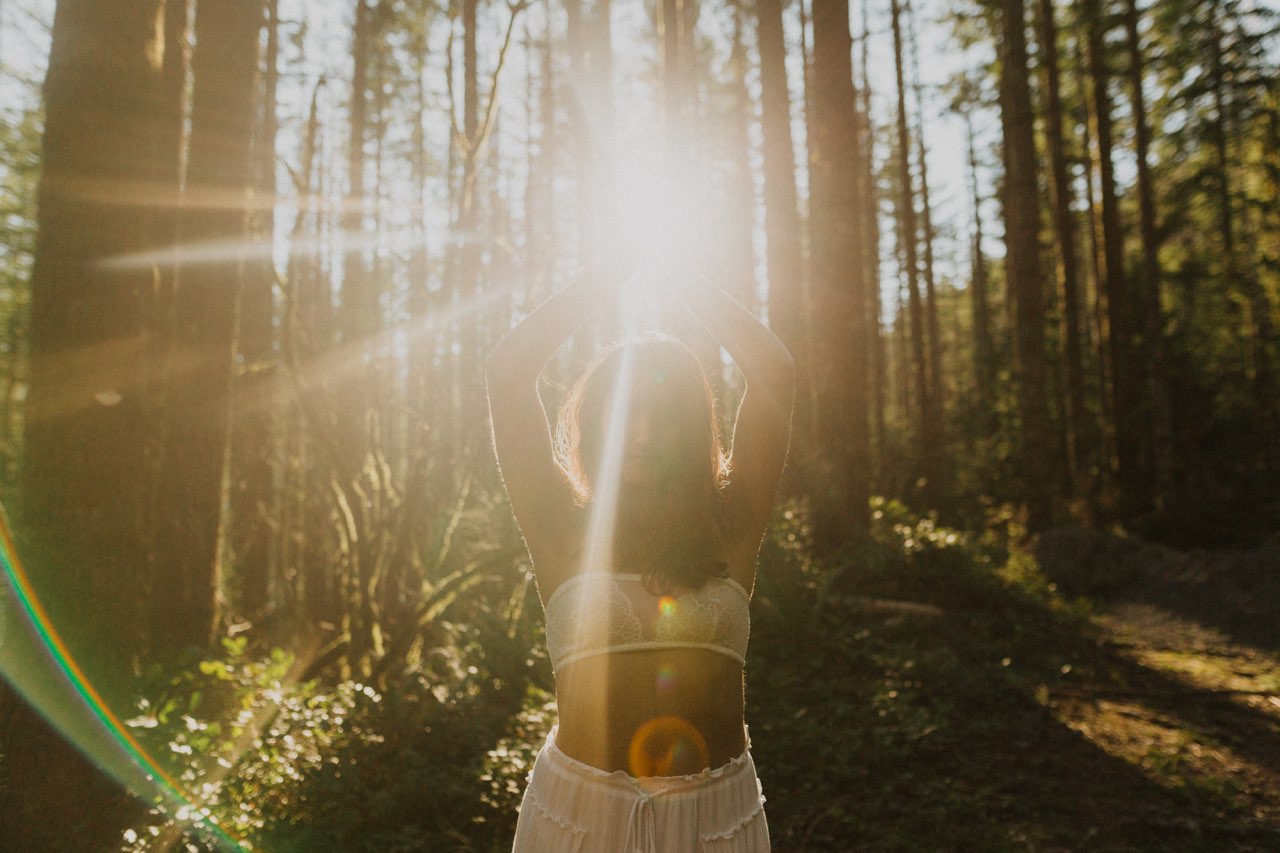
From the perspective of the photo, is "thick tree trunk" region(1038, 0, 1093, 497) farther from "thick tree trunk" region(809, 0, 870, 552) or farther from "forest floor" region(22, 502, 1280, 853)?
"thick tree trunk" region(809, 0, 870, 552)

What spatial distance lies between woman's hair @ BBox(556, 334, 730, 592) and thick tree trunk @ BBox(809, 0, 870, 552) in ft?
26.5

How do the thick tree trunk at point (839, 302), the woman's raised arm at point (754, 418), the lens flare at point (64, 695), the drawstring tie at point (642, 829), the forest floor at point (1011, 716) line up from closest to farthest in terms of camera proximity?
the drawstring tie at point (642, 829)
the woman's raised arm at point (754, 418)
the lens flare at point (64, 695)
the forest floor at point (1011, 716)
the thick tree trunk at point (839, 302)

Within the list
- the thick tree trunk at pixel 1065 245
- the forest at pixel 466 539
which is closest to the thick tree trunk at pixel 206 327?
the forest at pixel 466 539

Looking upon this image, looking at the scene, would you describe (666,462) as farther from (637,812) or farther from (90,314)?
(90,314)

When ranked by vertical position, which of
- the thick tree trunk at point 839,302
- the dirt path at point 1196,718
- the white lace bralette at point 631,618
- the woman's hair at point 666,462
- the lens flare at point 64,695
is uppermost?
the thick tree trunk at point 839,302

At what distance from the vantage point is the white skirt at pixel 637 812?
191 cm

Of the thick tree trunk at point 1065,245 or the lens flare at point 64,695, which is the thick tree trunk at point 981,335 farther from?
the lens flare at point 64,695

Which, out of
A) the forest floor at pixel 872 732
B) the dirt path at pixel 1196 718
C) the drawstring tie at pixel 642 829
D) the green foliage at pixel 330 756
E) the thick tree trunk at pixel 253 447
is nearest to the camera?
the drawstring tie at pixel 642 829

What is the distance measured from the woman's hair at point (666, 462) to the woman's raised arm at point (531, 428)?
0.08 meters

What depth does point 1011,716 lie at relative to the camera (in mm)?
6434

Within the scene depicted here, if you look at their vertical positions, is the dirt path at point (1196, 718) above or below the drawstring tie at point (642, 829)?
below

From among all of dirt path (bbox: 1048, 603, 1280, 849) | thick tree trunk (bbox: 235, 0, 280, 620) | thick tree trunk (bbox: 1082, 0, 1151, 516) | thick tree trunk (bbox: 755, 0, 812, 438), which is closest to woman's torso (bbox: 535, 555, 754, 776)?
dirt path (bbox: 1048, 603, 1280, 849)

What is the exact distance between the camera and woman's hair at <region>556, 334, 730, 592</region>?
202cm

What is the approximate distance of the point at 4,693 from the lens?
12.0ft
